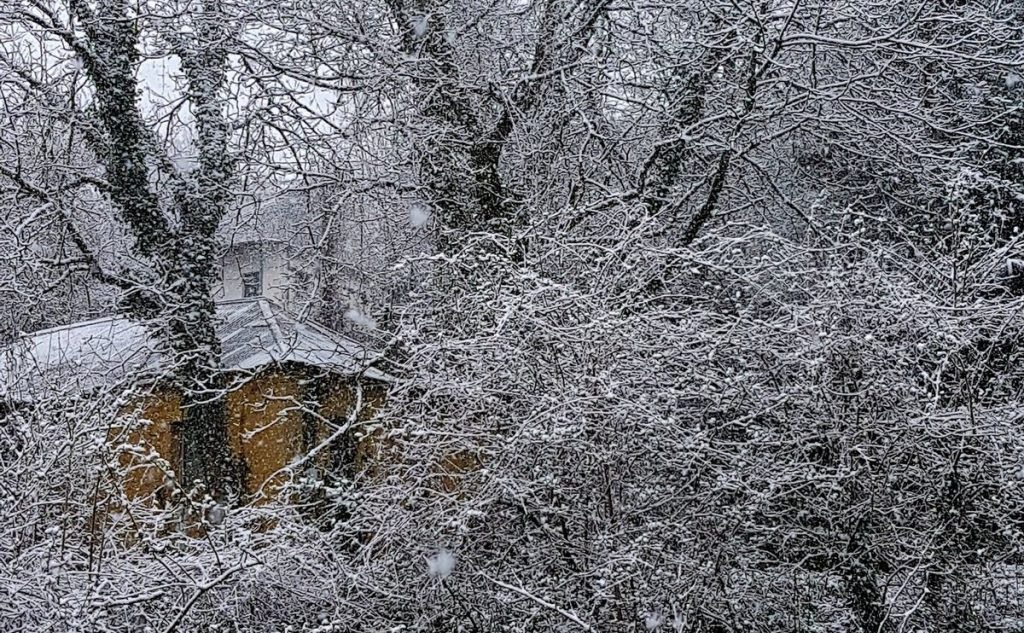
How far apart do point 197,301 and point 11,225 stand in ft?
7.63

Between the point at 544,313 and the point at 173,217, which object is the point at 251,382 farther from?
the point at 544,313

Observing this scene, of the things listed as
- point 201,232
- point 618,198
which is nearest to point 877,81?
point 618,198

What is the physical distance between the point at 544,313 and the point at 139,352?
19.7 ft

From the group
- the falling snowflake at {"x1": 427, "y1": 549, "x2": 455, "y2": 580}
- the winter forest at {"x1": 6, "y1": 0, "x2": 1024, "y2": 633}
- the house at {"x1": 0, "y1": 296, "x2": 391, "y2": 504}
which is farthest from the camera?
the house at {"x1": 0, "y1": 296, "x2": 391, "y2": 504}

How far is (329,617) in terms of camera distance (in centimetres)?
696

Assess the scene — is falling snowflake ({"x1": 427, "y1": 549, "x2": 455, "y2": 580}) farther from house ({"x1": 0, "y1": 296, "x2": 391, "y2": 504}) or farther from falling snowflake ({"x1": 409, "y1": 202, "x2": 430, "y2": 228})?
falling snowflake ({"x1": 409, "y1": 202, "x2": 430, "y2": 228})

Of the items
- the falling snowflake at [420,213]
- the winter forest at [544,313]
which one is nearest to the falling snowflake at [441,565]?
the winter forest at [544,313]

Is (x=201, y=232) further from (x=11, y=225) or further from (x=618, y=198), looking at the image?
(x=618, y=198)

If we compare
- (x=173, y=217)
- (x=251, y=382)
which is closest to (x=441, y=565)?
(x=251, y=382)

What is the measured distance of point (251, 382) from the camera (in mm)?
13328

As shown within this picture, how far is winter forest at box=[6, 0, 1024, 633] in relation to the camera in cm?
604

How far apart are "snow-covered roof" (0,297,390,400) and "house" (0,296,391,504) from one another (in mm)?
23

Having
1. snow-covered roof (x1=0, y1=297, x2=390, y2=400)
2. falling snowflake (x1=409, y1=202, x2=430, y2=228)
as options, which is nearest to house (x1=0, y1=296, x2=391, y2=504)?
snow-covered roof (x1=0, y1=297, x2=390, y2=400)

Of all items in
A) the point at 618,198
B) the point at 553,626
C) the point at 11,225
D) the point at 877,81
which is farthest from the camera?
the point at 11,225
